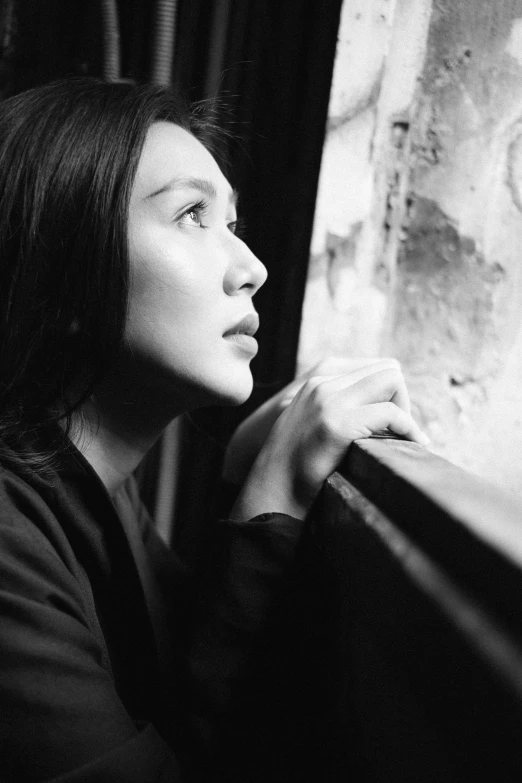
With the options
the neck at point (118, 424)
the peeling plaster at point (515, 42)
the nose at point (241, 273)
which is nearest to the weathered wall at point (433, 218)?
the peeling plaster at point (515, 42)

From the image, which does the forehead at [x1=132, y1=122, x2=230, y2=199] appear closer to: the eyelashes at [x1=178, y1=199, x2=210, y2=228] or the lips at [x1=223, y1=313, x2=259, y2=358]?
the eyelashes at [x1=178, y1=199, x2=210, y2=228]

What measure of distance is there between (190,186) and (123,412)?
1.07 feet

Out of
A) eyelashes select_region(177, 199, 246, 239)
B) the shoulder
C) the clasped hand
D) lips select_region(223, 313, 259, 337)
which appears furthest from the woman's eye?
the shoulder

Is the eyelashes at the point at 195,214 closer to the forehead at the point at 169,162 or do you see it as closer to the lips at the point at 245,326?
the forehead at the point at 169,162

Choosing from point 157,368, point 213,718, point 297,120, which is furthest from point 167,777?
point 297,120

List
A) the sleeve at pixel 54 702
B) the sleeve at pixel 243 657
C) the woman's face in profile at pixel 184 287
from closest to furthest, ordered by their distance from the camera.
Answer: the sleeve at pixel 54 702
the sleeve at pixel 243 657
the woman's face in profile at pixel 184 287

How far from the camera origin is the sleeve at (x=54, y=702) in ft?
1.52

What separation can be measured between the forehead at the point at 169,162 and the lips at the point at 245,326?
0.62 feet

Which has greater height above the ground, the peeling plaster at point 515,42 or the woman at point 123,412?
the peeling plaster at point 515,42

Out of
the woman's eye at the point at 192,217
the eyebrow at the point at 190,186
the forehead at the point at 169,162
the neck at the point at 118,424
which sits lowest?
the neck at the point at 118,424

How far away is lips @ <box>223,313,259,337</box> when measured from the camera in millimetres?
737

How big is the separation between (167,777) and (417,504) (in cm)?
37

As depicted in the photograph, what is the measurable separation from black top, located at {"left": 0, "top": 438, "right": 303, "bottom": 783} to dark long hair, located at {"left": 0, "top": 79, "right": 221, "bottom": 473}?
10 centimetres

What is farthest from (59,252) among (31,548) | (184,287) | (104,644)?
(104,644)
